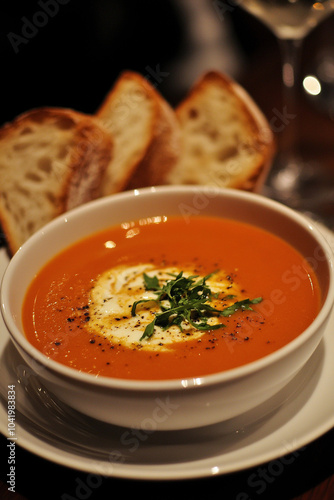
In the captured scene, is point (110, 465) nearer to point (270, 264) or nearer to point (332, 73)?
point (270, 264)

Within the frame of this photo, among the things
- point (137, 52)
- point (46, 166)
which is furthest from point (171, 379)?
point (137, 52)

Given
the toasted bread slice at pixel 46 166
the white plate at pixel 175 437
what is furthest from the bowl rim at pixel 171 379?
the toasted bread slice at pixel 46 166

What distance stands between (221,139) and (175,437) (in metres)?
1.64

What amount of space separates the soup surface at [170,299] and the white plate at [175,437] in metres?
0.12

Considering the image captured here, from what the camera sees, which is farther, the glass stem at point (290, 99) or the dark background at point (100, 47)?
the dark background at point (100, 47)

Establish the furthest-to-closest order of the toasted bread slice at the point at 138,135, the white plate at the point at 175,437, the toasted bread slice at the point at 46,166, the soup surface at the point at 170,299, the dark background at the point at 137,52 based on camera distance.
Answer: the dark background at the point at 137,52 → the toasted bread slice at the point at 138,135 → the toasted bread slice at the point at 46,166 → the soup surface at the point at 170,299 → the white plate at the point at 175,437

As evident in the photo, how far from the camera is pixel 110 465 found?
1.12 metres

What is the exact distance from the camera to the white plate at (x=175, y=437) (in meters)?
1.12

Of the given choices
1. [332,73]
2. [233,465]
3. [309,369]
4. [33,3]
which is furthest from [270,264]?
[33,3]

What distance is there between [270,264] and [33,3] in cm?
253

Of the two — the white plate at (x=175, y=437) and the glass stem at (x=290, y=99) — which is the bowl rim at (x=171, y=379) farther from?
the glass stem at (x=290, y=99)

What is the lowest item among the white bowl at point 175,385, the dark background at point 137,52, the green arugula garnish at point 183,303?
the dark background at point 137,52

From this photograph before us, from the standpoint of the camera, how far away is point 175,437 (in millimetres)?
1252

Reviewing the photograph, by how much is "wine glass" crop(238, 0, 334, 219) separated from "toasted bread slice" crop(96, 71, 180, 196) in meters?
0.57
